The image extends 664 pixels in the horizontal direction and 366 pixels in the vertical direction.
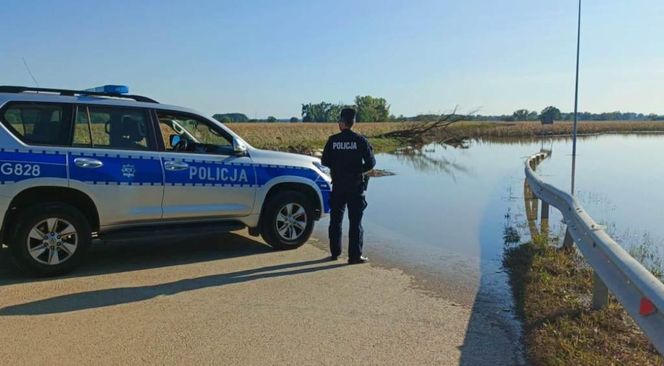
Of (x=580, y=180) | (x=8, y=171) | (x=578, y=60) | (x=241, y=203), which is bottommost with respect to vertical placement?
(x=580, y=180)

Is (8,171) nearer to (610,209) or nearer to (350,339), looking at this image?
(350,339)

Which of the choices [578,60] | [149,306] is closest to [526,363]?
[149,306]

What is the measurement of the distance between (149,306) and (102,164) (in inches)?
75.3

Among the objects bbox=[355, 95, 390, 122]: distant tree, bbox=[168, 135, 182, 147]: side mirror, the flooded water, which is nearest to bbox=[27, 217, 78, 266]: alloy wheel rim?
bbox=[168, 135, 182, 147]: side mirror

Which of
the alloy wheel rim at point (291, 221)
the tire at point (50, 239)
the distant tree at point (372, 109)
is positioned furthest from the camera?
the distant tree at point (372, 109)

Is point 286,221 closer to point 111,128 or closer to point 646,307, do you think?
point 111,128

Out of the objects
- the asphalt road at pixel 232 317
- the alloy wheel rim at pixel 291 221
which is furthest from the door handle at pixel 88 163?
the alloy wheel rim at pixel 291 221

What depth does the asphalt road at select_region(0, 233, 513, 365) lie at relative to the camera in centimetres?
416

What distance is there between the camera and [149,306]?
5234 millimetres

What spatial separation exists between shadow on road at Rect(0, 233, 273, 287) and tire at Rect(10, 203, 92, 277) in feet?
0.57

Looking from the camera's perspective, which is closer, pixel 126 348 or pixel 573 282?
pixel 126 348

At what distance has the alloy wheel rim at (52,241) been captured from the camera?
5.97 meters

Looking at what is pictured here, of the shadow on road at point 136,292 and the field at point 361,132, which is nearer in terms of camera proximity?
the shadow on road at point 136,292

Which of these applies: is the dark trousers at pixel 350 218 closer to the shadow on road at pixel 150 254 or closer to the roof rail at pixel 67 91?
the shadow on road at pixel 150 254
